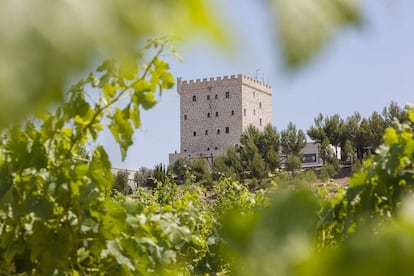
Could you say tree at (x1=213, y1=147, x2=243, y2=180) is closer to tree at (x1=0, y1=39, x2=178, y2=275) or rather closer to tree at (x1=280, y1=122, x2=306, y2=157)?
tree at (x1=280, y1=122, x2=306, y2=157)

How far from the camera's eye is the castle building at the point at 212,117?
139ft

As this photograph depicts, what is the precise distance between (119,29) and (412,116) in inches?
42.9

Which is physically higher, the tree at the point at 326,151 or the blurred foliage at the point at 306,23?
the tree at the point at 326,151

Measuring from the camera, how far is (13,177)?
1.03m

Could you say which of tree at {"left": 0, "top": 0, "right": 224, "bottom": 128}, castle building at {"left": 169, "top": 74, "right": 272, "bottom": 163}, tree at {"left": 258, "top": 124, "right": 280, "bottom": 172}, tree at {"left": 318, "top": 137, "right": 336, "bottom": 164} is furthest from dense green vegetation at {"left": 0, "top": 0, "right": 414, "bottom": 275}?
castle building at {"left": 169, "top": 74, "right": 272, "bottom": 163}

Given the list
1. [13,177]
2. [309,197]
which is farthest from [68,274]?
[309,197]

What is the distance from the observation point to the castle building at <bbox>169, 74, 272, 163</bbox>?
1663 inches

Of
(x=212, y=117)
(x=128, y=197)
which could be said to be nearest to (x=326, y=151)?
(x=212, y=117)

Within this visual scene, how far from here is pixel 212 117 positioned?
149 ft

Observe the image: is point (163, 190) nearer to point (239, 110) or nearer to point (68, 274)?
point (68, 274)

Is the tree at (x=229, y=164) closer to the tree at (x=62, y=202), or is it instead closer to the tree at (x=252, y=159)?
the tree at (x=252, y=159)

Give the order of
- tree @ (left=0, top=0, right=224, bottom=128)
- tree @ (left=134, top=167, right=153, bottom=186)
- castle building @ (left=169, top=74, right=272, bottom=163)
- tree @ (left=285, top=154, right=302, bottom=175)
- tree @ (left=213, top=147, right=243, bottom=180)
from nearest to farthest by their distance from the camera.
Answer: tree @ (left=0, top=0, right=224, bottom=128) < tree @ (left=285, top=154, right=302, bottom=175) < tree @ (left=213, top=147, right=243, bottom=180) < tree @ (left=134, top=167, right=153, bottom=186) < castle building @ (left=169, top=74, right=272, bottom=163)

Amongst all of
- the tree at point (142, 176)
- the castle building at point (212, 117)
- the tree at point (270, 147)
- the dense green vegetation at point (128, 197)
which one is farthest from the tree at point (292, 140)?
the dense green vegetation at point (128, 197)

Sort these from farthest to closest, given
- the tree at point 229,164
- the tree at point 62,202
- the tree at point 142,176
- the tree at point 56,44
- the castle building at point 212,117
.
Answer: the castle building at point 212,117 → the tree at point 142,176 → the tree at point 229,164 → the tree at point 62,202 → the tree at point 56,44
